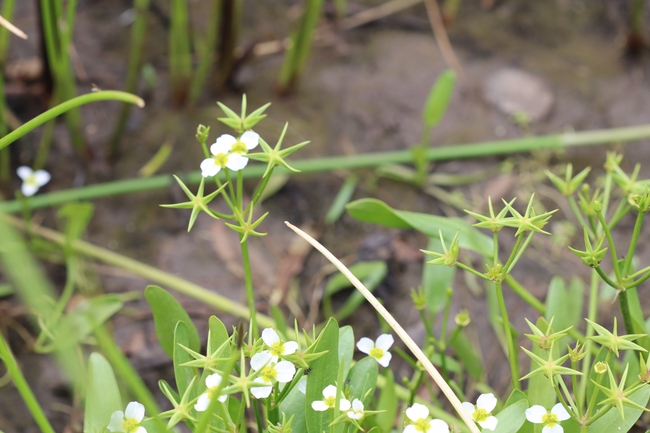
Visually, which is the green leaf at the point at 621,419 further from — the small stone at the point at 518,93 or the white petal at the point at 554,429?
the small stone at the point at 518,93

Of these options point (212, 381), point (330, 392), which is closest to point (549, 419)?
point (330, 392)

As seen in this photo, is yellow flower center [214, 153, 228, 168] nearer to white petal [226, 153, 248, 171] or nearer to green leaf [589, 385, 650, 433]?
white petal [226, 153, 248, 171]

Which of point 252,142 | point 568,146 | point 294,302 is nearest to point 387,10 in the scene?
point 568,146

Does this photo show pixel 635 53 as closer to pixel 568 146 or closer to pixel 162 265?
pixel 568 146

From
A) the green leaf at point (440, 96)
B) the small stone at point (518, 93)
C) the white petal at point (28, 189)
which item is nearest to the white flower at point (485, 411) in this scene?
the green leaf at point (440, 96)

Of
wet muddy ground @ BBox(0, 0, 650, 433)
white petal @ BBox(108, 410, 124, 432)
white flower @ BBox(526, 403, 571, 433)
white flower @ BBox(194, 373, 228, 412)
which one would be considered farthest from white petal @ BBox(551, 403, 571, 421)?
wet muddy ground @ BBox(0, 0, 650, 433)

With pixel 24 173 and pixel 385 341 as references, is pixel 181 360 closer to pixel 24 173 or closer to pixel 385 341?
pixel 385 341
